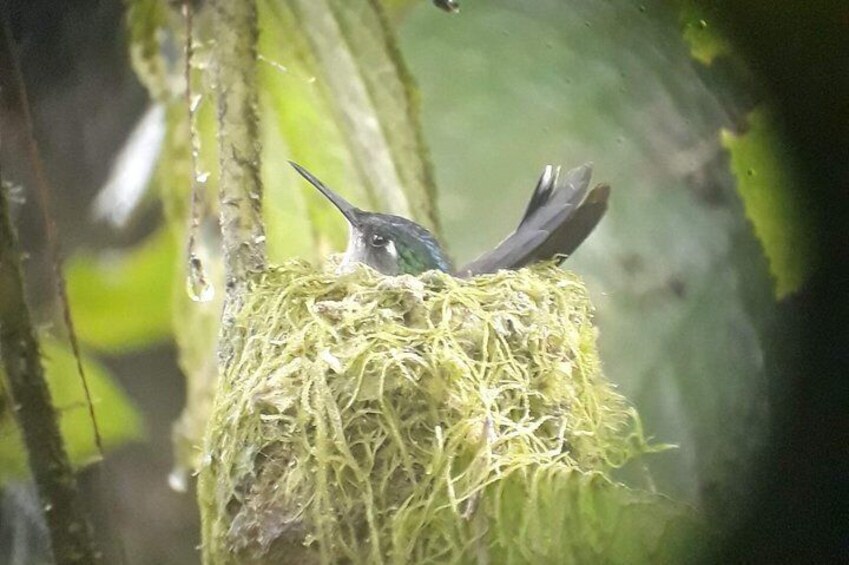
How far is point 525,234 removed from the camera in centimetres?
95

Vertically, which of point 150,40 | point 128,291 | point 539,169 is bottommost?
point 128,291

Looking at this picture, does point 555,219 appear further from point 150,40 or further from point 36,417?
point 36,417

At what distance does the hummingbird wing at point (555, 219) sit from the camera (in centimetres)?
94

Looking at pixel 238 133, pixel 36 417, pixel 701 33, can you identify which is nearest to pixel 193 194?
pixel 238 133

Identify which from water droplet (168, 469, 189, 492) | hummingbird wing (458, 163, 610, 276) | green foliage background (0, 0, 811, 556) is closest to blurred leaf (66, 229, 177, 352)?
green foliage background (0, 0, 811, 556)

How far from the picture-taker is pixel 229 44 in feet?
3.28

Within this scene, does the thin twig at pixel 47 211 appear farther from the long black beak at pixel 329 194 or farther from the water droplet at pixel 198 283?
the long black beak at pixel 329 194

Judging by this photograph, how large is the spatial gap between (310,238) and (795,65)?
544mm

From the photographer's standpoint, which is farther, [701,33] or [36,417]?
[36,417]

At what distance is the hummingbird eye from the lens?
0.95 meters

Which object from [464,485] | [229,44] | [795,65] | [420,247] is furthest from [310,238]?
[795,65]

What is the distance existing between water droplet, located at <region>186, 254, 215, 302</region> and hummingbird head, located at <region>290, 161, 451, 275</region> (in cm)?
16

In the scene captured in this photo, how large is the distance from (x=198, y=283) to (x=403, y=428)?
328mm

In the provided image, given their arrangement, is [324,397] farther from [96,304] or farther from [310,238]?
[96,304]
